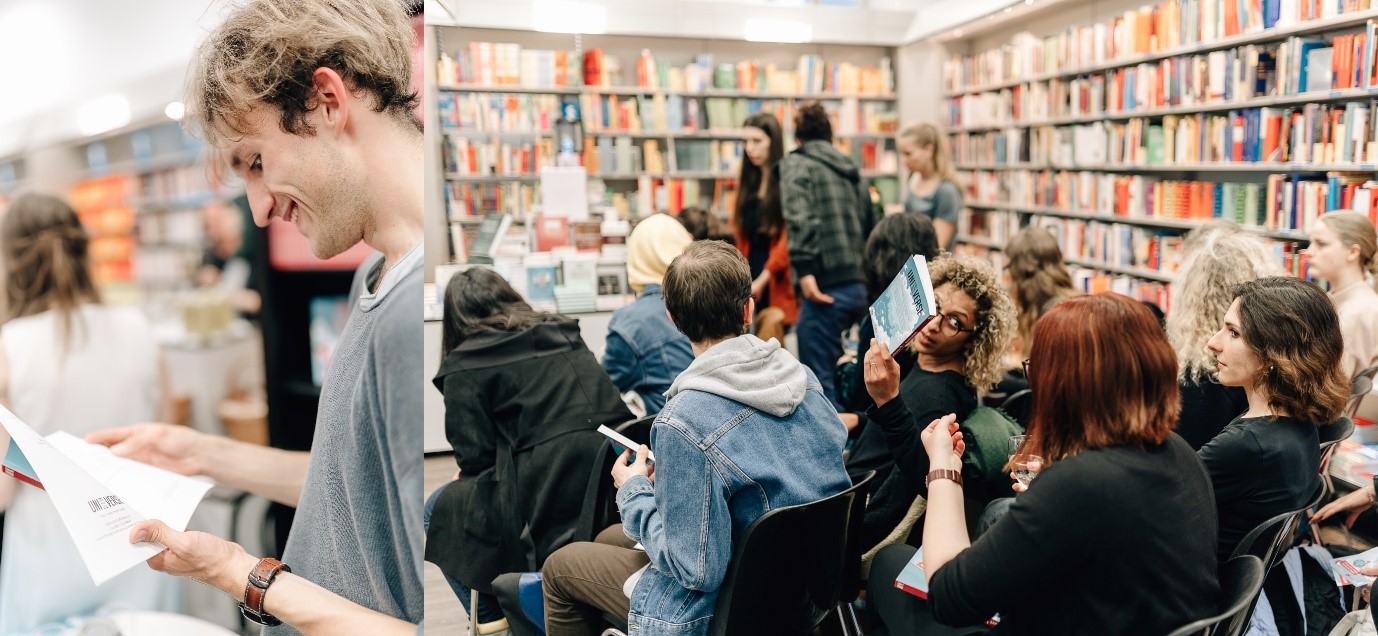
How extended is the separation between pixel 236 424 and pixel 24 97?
1.39 feet

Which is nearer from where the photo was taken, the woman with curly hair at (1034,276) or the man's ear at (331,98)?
the man's ear at (331,98)

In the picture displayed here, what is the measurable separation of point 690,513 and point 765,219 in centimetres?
227

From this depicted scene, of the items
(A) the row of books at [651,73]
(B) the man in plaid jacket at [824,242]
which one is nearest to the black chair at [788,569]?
(B) the man in plaid jacket at [824,242]

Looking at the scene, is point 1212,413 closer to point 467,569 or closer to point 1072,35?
point 467,569

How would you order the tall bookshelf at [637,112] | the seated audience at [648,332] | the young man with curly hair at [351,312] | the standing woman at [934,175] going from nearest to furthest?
1. the young man with curly hair at [351,312]
2. the seated audience at [648,332]
3. the standing woman at [934,175]
4. the tall bookshelf at [637,112]

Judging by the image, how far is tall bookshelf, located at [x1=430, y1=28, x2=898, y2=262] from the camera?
6398 millimetres

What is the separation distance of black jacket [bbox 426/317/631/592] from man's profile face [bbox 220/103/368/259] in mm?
1375

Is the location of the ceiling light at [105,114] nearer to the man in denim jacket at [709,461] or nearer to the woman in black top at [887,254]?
the man in denim jacket at [709,461]

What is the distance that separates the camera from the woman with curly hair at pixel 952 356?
7.42 ft

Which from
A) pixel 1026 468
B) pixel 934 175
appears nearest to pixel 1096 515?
pixel 1026 468

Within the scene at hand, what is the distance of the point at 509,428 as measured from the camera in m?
2.41

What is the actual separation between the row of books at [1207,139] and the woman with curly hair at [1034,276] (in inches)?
57.0

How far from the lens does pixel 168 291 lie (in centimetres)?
96

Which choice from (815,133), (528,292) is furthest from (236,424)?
(815,133)
